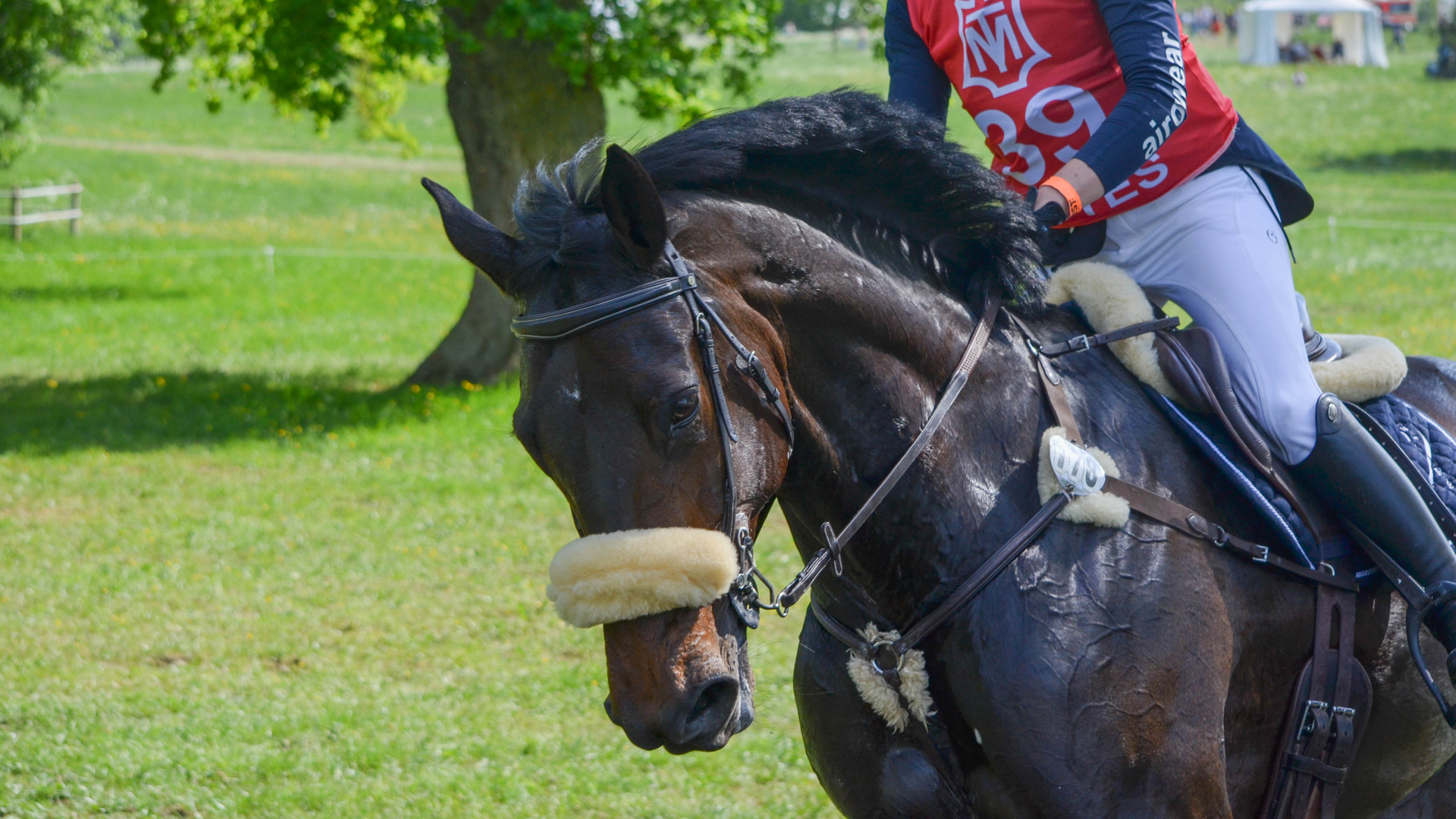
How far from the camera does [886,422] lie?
7.53 ft

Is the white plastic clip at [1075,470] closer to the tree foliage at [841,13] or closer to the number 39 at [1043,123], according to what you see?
the number 39 at [1043,123]

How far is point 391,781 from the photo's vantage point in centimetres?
485

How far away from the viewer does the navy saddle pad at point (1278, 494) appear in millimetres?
2518

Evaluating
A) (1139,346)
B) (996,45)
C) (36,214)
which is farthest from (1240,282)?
(36,214)

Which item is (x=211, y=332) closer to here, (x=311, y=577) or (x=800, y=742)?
(x=311, y=577)

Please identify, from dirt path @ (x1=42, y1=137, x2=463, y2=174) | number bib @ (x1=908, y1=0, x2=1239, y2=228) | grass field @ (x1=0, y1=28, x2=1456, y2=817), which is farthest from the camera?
dirt path @ (x1=42, y1=137, x2=463, y2=174)

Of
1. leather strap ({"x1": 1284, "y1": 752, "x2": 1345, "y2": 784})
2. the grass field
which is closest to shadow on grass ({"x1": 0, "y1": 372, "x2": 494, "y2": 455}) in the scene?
the grass field

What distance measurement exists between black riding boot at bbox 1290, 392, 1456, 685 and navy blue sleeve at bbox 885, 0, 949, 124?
112 centimetres

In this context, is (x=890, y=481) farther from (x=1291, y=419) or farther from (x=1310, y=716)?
(x=1310, y=716)

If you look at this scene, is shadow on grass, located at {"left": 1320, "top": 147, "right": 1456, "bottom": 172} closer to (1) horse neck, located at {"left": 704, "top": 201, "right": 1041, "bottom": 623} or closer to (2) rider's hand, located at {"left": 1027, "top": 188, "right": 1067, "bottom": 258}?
(2) rider's hand, located at {"left": 1027, "top": 188, "right": 1067, "bottom": 258}

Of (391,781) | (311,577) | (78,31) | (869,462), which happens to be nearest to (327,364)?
(311,577)

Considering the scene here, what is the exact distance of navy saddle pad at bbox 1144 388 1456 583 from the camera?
2518 mm

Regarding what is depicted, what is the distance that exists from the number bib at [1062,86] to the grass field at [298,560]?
0.28 metres

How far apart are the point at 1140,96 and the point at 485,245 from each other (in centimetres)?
131
